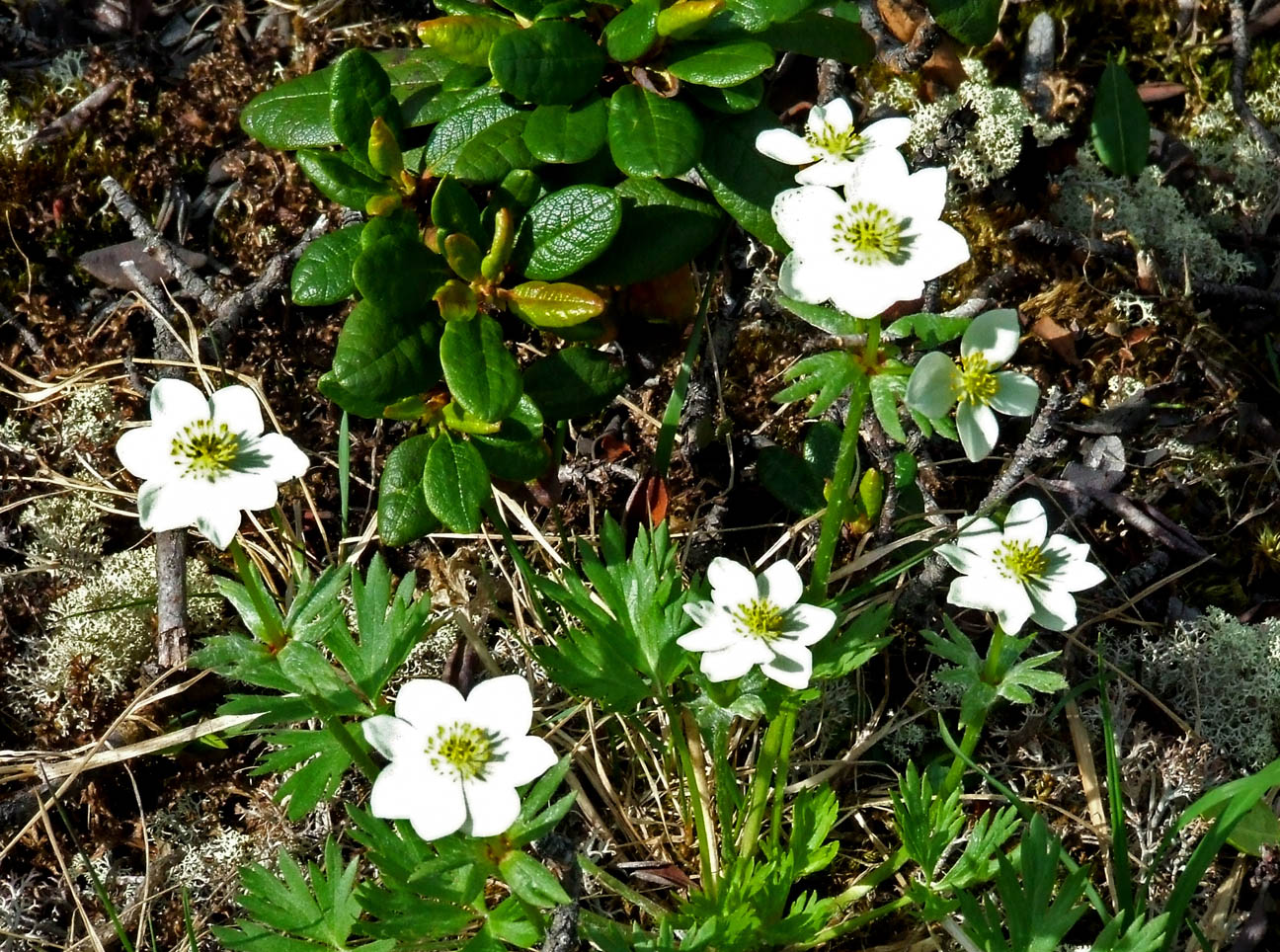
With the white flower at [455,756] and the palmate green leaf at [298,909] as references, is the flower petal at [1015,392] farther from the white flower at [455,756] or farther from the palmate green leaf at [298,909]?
the palmate green leaf at [298,909]

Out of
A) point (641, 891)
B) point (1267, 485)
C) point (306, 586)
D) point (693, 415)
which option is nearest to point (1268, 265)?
point (1267, 485)

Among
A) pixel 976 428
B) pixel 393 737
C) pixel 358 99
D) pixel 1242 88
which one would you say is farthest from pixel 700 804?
pixel 1242 88

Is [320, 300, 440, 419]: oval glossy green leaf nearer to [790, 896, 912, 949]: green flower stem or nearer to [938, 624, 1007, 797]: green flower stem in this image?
[938, 624, 1007, 797]: green flower stem

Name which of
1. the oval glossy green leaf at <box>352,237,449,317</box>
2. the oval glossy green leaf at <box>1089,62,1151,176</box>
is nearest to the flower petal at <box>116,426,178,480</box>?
the oval glossy green leaf at <box>352,237,449,317</box>

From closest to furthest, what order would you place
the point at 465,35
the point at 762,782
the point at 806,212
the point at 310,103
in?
1. the point at 806,212
2. the point at 762,782
3. the point at 465,35
4. the point at 310,103

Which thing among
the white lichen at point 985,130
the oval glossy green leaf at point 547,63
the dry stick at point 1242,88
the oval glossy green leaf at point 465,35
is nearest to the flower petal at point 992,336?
the oval glossy green leaf at point 547,63

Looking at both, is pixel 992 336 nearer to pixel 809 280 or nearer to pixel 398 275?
pixel 809 280
